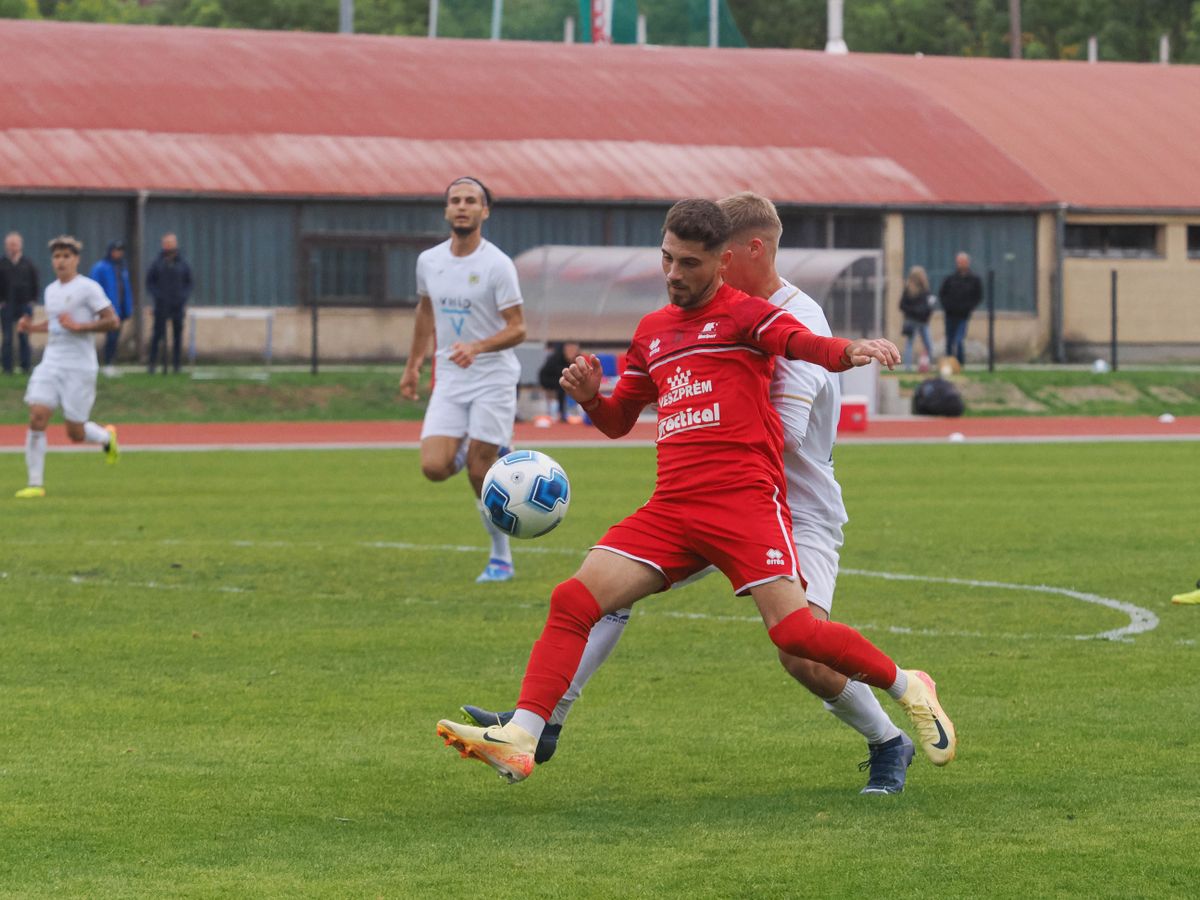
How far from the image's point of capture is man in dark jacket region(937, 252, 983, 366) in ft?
122

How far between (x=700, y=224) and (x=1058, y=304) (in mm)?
39056

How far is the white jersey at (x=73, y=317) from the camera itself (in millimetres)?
18625

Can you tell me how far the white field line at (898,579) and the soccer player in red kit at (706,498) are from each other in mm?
3724

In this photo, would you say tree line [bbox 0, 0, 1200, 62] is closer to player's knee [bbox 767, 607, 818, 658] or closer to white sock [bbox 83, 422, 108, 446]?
white sock [bbox 83, 422, 108, 446]

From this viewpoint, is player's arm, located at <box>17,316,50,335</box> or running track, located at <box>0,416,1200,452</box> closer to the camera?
player's arm, located at <box>17,316,50,335</box>

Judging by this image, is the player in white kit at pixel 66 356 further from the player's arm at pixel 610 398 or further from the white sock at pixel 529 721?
the white sock at pixel 529 721

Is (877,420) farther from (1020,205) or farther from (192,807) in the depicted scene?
(192,807)

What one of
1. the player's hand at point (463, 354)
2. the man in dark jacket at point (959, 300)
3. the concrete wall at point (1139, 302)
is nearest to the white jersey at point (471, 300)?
the player's hand at point (463, 354)

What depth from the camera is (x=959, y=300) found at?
3719cm

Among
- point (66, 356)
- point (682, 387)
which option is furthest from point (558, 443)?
point (682, 387)

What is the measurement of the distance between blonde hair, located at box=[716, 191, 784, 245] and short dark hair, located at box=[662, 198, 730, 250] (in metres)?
0.11

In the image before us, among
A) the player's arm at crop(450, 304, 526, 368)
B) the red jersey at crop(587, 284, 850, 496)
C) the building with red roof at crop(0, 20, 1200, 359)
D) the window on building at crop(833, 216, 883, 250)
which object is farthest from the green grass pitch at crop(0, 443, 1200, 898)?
the window on building at crop(833, 216, 883, 250)

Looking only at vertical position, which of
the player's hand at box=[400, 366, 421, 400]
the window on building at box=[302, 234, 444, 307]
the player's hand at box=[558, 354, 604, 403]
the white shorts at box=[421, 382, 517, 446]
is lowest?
the white shorts at box=[421, 382, 517, 446]

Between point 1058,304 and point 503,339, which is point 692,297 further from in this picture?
point 1058,304
